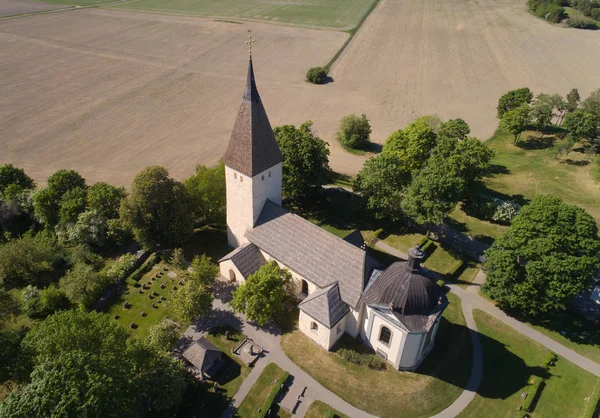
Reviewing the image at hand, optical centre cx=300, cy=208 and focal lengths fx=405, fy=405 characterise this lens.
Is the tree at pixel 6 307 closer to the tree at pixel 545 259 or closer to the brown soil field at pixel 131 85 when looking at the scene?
the brown soil field at pixel 131 85

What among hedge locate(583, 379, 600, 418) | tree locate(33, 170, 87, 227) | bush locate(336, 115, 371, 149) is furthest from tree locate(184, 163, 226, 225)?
hedge locate(583, 379, 600, 418)

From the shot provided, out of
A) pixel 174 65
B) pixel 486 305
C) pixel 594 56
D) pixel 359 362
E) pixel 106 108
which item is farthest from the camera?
pixel 594 56

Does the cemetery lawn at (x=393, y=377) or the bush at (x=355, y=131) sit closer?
the cemetery lawn at (x=393, y=377)

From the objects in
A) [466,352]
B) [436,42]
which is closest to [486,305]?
[466,352]

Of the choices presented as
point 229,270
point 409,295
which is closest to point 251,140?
point 229,270

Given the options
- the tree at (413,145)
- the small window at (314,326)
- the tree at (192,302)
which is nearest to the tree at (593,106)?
the tree at (413,145)

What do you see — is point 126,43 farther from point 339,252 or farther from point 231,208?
point 339,252
